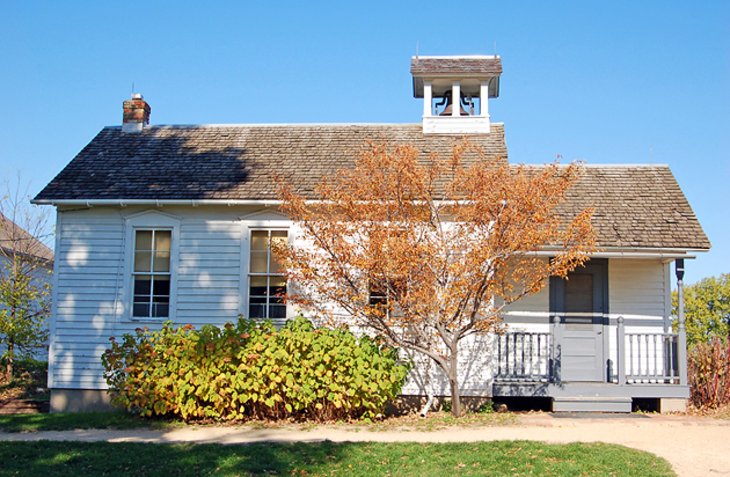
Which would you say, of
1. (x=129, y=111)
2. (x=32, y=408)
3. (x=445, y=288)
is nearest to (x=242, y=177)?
(x=129, y=111)

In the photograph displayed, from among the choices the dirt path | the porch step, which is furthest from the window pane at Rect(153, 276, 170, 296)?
the porch step

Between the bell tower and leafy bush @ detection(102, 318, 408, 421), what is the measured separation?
6.22 metres

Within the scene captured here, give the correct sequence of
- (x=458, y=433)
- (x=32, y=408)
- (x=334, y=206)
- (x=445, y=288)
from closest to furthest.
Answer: (x=458, y=433), (x=445, y=288), (x=334, y=206), (x=32, y=408)

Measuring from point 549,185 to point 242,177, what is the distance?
6377mm

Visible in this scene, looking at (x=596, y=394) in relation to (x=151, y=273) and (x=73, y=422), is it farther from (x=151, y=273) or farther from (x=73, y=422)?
(x=73, y=422)

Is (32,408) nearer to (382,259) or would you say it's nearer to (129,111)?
(129,111)

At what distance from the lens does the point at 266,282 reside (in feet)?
47.6

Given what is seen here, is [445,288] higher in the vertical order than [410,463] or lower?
higher

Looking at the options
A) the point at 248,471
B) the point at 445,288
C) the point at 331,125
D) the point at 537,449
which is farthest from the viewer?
the point at 331,125

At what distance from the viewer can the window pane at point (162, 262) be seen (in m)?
14.7

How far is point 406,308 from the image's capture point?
1234 centimetres

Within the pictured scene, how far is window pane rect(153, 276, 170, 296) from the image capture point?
14.7 m

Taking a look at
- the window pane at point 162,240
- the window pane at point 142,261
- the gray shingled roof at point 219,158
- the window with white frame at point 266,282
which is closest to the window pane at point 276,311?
the window with white frame at point 266,282

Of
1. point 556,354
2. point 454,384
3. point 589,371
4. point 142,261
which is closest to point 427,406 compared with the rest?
point 454,384
